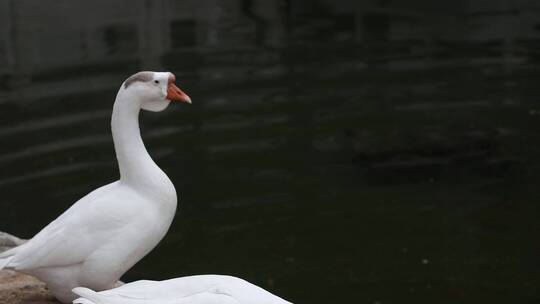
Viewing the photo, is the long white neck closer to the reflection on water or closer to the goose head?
the goose head

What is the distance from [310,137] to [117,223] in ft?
17.6

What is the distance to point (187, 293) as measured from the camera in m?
4.01

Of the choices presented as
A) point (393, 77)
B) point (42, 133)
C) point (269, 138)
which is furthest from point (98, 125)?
point (393, 77)


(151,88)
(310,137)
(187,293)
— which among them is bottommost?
(310,137)

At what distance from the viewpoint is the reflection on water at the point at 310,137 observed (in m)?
7.48

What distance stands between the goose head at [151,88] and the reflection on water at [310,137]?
9.55 ft

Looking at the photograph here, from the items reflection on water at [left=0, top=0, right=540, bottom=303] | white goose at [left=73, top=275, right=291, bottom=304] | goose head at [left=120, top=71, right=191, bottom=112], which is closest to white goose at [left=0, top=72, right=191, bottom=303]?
goose head at [left=120, top=71, right=191, bottom=112]

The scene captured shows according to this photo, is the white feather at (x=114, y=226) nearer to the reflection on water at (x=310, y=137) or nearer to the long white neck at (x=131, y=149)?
the long white neck at (x=131, y=149)

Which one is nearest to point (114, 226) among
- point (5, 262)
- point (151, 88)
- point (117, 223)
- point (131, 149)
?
point (117, 223)

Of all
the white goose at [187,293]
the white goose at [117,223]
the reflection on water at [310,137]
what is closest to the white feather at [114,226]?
the white goose at [117,223]

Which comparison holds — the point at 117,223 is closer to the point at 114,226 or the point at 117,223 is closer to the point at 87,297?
the point at 114,226

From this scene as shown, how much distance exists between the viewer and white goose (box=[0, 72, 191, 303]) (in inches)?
167

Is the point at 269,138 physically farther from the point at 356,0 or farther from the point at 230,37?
the point at 356,0

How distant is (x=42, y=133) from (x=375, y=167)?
10.2 feet
